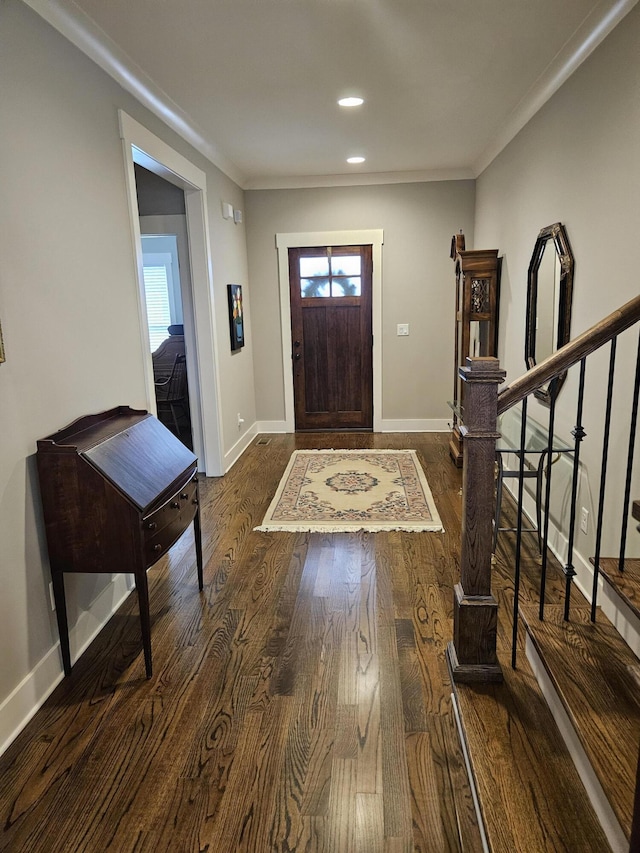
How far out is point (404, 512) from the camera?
12.5ft

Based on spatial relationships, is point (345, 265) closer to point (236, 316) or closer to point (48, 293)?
point (236, 316)

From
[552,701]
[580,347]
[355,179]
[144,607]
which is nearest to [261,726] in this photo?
[144,607]

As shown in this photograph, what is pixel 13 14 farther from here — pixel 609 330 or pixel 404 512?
pixel 404 512

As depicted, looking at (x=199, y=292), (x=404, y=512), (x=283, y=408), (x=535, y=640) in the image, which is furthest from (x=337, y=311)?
(x=535, y=640)

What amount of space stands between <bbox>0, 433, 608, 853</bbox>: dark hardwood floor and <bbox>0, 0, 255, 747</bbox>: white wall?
0.27 m

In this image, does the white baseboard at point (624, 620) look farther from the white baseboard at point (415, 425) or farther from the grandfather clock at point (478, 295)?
the white baseboard at point (415, 425)

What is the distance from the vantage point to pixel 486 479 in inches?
70.7

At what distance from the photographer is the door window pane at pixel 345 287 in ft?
19.5

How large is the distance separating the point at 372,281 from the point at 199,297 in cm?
216

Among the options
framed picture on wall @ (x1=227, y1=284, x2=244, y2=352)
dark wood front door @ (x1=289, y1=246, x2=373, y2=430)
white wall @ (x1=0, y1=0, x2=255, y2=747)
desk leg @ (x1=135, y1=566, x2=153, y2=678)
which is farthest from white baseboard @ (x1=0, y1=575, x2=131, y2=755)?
dark wood front door @ (x1=289, y1=246, x2=373, y2=430)

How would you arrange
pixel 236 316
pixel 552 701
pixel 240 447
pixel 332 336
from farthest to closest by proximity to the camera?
pixel 332 336 < pixel 240 447 < pixel 236 316 < pixel 552 701

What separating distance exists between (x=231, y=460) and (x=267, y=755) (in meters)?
3.48

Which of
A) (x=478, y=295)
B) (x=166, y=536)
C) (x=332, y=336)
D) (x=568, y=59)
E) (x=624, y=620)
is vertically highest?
(x=568, y=59)

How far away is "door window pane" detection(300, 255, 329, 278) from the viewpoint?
595 cm
